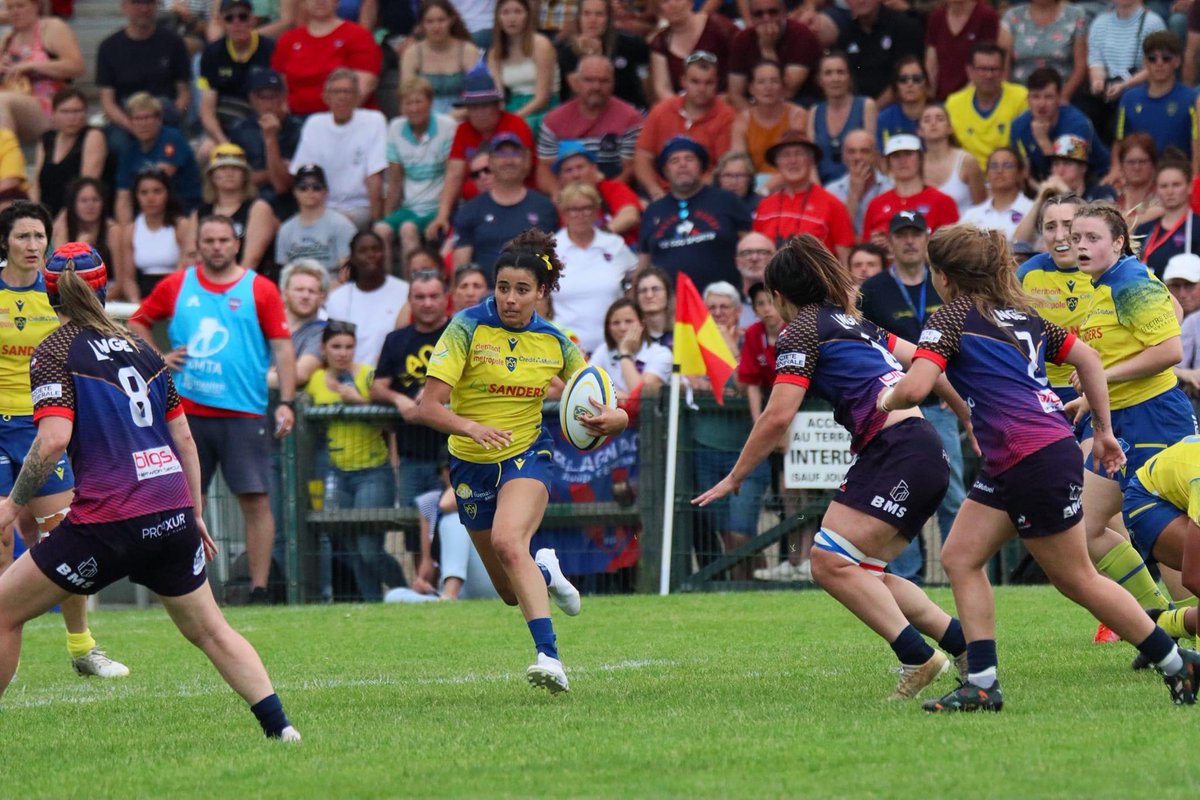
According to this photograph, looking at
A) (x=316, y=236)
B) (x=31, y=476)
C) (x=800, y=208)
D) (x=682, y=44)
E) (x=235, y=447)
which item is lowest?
(x=235, y=447)

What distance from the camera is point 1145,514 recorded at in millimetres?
8523

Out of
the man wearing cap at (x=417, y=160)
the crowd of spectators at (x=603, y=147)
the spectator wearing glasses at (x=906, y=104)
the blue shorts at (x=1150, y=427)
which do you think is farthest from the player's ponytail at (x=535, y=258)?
the man wearing cap at (x=417, y=160)

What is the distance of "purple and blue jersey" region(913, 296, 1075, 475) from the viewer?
7.16m

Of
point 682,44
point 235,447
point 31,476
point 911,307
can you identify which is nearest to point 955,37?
point 682,44

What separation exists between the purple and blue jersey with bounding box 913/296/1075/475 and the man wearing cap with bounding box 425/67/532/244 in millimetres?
9838

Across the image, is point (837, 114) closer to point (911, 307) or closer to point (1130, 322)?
point (911, 307)

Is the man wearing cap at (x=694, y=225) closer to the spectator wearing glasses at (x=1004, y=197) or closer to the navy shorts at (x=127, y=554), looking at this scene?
the spectator wearing glasses at (x=1004, y=197)

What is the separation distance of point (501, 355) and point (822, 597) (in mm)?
4513

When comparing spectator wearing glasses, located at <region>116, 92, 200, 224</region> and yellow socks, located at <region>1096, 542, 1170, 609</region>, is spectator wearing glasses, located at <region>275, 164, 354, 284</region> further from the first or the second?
yellow socks, located at <region>1096, 542, 1170, 609</region>

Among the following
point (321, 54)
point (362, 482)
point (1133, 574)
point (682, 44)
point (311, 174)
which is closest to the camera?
point (1133, 574)

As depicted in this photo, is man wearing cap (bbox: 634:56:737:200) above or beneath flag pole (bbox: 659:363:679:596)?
above

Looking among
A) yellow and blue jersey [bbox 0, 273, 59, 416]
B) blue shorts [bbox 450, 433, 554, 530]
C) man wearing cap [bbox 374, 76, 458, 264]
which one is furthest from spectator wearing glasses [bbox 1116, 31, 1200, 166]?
yellow and blue jersey [bbox 0, 273, 59, 416]

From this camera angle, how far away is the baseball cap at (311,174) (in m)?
16.5

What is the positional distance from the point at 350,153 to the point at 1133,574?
1026 cm
